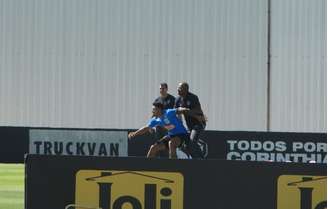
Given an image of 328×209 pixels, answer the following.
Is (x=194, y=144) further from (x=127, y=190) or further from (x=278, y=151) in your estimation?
(x=127, y=190)

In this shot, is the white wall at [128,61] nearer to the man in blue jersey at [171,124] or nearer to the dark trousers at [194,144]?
the dark trousers at [194,144]

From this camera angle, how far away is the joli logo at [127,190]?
25.7 feet

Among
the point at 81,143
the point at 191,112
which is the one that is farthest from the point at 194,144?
the point at 81,143

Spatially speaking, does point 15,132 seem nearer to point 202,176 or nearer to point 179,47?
point 179,47

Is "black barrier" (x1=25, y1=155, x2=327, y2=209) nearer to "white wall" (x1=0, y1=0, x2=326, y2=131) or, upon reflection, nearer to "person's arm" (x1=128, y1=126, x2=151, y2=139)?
"person's arm" (x1=128, y1=126, x2=151, y2=139)

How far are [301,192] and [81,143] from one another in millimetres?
13432

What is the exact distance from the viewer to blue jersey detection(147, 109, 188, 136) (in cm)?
1590

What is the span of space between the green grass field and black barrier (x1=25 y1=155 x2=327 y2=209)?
3704 millimetres

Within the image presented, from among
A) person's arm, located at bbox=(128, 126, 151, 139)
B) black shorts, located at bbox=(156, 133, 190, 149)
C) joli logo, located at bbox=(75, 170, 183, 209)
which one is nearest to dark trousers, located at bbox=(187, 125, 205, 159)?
black shorts, located at bbox=(156, 133, 190, 149)

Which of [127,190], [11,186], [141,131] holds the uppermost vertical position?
[141,131]

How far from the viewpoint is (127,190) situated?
7859 mm

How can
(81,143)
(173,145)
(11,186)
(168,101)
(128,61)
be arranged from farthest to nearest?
1. (128,61)
2. (81,143)
3. (168,101)
4. (173,145)
5. (11,186)

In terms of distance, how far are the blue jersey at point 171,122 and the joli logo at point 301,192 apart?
828cm

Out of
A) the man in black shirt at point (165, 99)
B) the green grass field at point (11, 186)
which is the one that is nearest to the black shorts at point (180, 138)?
the man in black shirt at point (165, 99)
